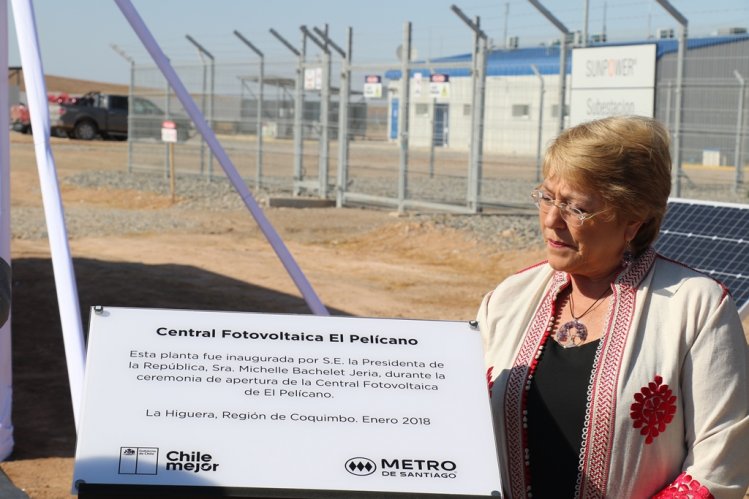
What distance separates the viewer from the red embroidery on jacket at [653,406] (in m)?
2.45

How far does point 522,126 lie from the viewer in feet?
56.0

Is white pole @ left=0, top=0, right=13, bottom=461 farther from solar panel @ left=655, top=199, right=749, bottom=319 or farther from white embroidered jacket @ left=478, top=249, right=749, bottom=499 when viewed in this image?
white embroidered jacket @ left=478, top=249, right=749, bottom=499

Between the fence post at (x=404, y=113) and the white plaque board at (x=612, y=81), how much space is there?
3765 millimetres

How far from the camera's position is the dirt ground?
280 inches

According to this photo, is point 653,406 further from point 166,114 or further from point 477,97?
point 166,114

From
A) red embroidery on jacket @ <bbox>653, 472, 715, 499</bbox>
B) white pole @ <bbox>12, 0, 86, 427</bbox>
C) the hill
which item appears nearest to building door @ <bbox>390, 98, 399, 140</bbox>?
white pole @ <bbox>12, 0, 86, 427</bbox>

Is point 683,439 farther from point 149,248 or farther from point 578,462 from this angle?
point 149,248

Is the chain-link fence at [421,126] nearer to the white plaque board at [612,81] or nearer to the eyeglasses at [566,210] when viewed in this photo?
the white plaque board at [612,81]

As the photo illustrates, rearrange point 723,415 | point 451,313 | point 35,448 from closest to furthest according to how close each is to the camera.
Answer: point 723,415
point 35,448
point 451,313

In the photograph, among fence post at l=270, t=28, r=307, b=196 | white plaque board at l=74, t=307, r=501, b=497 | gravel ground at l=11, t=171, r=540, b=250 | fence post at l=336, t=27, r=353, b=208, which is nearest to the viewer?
white plaque board at l=74, t=307, r=501, b=497

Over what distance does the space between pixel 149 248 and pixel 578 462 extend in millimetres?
12643

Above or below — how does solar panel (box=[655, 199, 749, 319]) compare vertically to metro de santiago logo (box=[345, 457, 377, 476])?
above

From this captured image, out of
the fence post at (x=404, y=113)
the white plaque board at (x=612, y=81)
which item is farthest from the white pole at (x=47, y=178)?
the fence post at (x=404, y=113)

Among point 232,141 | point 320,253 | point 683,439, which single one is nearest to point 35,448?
point 683,439
